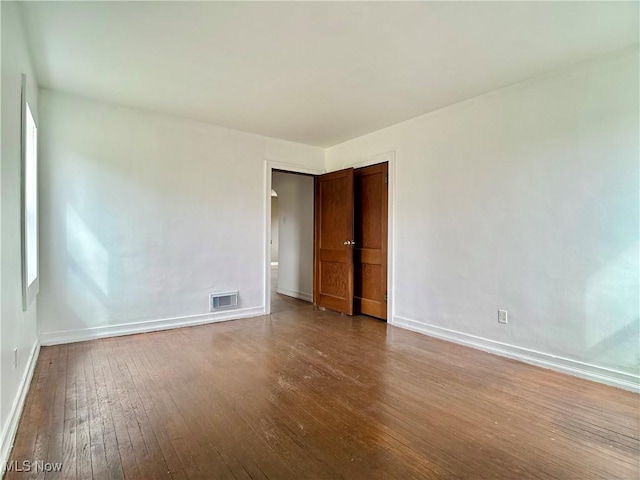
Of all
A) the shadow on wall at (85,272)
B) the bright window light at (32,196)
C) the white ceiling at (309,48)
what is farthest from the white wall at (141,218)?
the white ceiling at (309,48)

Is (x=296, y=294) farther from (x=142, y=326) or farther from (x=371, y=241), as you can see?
(x=142, y=326)

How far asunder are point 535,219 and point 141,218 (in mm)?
3987

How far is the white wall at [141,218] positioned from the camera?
3.32 m

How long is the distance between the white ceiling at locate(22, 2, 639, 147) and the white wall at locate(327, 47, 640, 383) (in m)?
0.30

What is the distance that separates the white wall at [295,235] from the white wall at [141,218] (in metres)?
1.36

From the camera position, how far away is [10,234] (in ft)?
6.27

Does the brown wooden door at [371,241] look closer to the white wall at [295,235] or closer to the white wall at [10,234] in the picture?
the white wall at [295,235]

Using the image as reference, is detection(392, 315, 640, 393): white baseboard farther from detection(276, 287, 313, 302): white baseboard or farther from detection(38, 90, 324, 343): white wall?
detection(38, 90, 324, 343): white wall

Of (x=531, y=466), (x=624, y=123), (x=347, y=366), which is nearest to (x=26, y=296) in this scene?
(x=347, y=366)

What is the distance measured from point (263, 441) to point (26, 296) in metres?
1.97

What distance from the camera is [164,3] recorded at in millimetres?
2000

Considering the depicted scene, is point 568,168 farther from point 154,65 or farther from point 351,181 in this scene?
point 154,65
